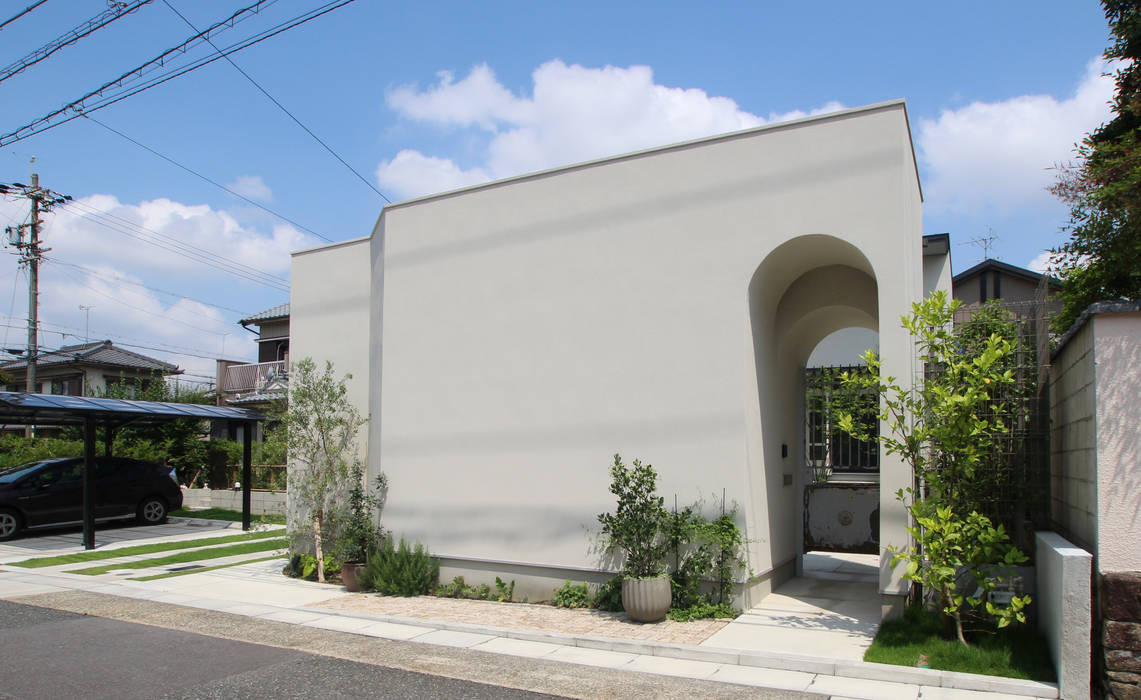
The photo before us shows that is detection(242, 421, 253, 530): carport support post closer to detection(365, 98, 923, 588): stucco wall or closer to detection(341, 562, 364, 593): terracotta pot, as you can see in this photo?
detection(365, 98, 923, 588): stucco wall

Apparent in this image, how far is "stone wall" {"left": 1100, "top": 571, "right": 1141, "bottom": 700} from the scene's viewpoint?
Answer: 4805mm

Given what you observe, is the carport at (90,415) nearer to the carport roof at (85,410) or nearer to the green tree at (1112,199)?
the carport roof at (85,410)

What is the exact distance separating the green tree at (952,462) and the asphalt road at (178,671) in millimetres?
3323

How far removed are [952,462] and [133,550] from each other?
1356 centimetres

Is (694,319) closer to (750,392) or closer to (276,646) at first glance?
(750,392)

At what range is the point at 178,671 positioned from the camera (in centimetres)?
616

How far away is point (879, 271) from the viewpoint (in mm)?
7199


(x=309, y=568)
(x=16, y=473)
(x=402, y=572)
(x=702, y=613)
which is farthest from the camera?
(x=16, y=473)

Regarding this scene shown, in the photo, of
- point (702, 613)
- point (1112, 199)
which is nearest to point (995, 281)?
point (1112, 199)

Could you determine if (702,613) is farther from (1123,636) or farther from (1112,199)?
(1112,199)

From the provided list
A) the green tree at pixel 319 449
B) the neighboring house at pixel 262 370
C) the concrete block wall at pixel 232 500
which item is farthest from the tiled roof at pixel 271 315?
the green tree at pixel 319 449

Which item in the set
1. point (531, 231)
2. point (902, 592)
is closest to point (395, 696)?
point (902, 592)

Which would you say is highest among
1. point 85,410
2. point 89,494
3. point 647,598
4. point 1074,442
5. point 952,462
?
point 85,410

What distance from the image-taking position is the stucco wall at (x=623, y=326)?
7.57 meters
